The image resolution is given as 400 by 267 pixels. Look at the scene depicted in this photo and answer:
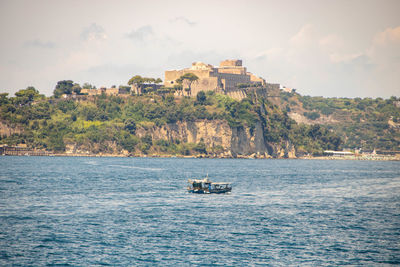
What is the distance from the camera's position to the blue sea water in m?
48.7

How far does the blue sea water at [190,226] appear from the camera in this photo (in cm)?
4872

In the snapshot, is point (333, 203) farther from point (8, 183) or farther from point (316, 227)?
point (8, 183)

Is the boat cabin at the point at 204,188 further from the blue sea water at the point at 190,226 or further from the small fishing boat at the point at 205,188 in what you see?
the blue sea water at the point at 190,226

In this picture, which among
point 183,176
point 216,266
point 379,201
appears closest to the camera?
point 216,266

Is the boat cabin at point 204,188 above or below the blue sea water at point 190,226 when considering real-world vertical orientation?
above

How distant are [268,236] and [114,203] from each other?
26.9m

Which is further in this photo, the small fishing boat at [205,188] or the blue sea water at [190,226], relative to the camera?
the small fishing boat at [205,188]

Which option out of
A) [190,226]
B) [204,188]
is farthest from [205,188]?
[190,226]

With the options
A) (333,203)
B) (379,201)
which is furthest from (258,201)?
(379,201)

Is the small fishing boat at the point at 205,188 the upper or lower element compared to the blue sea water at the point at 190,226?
upper

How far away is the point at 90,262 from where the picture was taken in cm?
4612

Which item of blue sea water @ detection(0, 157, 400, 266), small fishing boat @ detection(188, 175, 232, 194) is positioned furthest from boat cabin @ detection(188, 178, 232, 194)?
blue sea water @ detection(0, 157, 400, 266)

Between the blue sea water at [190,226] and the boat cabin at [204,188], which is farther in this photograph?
the boat cabin at [204,188]

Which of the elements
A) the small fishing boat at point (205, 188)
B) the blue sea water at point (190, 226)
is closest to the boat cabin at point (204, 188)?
the small fishing boat at point (205, 188)
